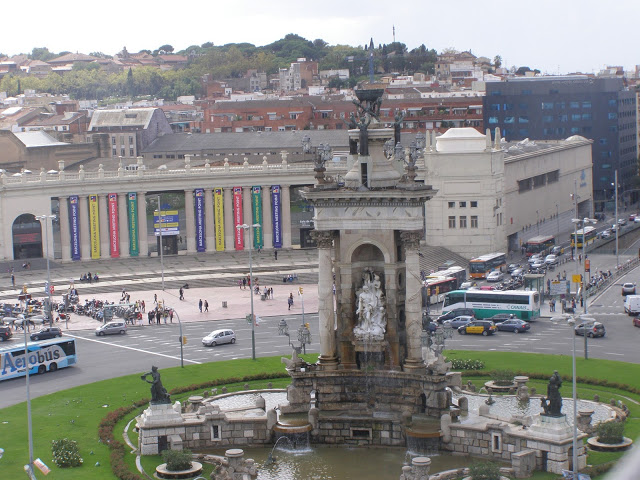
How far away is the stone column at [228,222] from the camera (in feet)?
432

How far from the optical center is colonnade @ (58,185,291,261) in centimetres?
12850

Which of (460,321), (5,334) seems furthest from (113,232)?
(460,321)

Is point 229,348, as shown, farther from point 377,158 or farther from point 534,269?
point 534,269

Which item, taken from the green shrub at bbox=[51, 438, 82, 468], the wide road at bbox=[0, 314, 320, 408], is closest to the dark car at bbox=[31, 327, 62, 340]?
the wide road at bbox=[0, 314, 320, 408]

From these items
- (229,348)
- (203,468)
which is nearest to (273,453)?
(203,468)

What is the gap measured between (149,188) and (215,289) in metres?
20.9

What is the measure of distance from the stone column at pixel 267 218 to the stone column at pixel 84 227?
18.9 metres

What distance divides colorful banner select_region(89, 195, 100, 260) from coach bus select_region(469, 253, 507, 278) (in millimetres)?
39572

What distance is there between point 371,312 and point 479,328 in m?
32.2

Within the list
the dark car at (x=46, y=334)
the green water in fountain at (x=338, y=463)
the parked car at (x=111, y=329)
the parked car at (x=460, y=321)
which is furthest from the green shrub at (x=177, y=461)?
the parked car at (x=111, y=329)

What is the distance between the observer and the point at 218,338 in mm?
86562

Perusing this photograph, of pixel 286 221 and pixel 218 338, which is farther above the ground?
pixel 286 221

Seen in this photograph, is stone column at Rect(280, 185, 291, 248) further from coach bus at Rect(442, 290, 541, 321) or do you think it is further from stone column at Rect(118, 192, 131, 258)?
coach bus at Rect(442, 290, 541, 321)

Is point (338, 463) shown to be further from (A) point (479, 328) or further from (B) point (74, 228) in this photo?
(B) point (74, 228)
